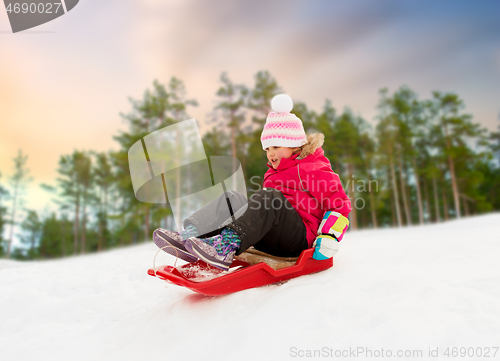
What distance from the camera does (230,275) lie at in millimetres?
1681

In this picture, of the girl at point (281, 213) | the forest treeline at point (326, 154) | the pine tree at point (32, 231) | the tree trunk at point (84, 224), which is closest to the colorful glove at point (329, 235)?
the girl at point (281, 213)

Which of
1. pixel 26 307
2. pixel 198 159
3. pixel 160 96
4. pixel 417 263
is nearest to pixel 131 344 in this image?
pixel 198 159

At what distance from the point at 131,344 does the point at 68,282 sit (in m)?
1.51

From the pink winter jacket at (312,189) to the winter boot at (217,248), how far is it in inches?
22.8

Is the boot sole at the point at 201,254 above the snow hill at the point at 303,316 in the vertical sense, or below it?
above

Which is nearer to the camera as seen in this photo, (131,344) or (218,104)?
(131,344)

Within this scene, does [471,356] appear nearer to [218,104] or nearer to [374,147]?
[218,104]

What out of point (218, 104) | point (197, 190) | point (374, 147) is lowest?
point (197, 190)

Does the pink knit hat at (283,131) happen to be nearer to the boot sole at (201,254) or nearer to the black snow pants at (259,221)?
the black snow pants at (259,221)

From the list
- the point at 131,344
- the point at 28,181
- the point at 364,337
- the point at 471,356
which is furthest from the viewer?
the point at 28,181

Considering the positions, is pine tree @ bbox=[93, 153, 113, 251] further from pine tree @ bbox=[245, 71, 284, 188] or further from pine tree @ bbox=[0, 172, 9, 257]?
pine tree @ bbox=[245, 71, 284, 188]

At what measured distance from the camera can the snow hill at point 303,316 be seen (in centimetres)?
112

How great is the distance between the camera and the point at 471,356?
984mm

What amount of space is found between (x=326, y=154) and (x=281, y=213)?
17.6m
